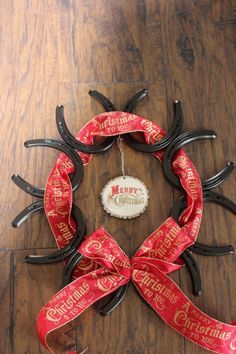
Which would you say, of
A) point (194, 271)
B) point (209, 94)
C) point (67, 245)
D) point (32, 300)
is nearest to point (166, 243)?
point (194, 271)

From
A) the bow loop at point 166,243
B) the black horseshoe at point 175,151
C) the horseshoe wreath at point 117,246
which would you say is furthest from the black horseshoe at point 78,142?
the bow loop at point 166,243

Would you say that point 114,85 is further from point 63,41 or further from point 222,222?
point 222,222

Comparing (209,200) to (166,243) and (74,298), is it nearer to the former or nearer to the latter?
(166,243)

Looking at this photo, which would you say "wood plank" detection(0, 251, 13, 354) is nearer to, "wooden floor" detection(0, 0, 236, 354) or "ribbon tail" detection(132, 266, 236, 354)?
"wooden floor" detection(0, 0, 236, 354)

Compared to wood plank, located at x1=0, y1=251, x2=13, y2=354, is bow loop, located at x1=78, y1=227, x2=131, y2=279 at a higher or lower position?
higher

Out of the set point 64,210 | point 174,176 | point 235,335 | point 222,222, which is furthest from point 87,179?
point 235,335

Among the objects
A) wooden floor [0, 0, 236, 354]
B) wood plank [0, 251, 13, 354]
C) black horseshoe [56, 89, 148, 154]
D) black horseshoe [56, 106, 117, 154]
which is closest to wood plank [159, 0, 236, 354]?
wooden floor [0, 0, 236, 354]
